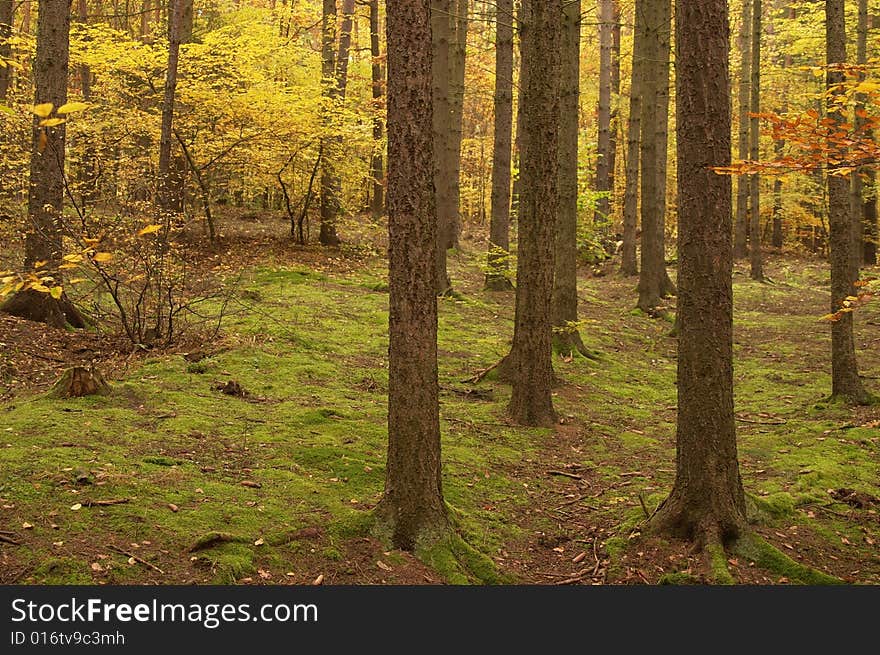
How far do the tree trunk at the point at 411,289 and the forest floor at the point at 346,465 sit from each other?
13.6 inches

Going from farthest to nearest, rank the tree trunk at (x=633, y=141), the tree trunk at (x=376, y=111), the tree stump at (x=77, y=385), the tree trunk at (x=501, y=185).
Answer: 1. the tree trunk at (x=376, y=111)
2. the tree trunk at (x=633, y=141)
3. the tree trunk at (x=501, y=185)
4. the tree stump at (x=77, y=385)

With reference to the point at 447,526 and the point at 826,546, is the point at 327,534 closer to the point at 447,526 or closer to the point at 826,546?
the point at 447,526

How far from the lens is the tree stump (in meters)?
7.19

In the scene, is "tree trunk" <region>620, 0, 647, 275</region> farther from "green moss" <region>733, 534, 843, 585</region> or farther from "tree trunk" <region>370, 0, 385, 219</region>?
"green moss" <region>733, 534, 843, 585</region>

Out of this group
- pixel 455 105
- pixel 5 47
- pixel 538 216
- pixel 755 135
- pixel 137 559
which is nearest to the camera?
pixel 137 559

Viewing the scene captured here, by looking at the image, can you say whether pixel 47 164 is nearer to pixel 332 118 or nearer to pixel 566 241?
pixel 566 241

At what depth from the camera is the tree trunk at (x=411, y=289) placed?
493 cm

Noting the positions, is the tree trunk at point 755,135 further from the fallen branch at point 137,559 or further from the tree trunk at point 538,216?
the fallen branch at point 137,559

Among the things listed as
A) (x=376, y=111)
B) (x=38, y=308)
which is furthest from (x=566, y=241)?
(x=376, y=111)

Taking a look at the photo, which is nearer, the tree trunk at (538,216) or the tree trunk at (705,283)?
the tree trunk at (705,283)

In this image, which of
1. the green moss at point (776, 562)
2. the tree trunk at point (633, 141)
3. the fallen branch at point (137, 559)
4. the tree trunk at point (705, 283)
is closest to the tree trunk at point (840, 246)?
the tree trunk at point (705, 283)

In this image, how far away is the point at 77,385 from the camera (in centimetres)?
725

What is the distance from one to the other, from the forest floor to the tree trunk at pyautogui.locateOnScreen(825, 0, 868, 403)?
0.40m

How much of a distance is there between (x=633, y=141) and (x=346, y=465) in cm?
1413
